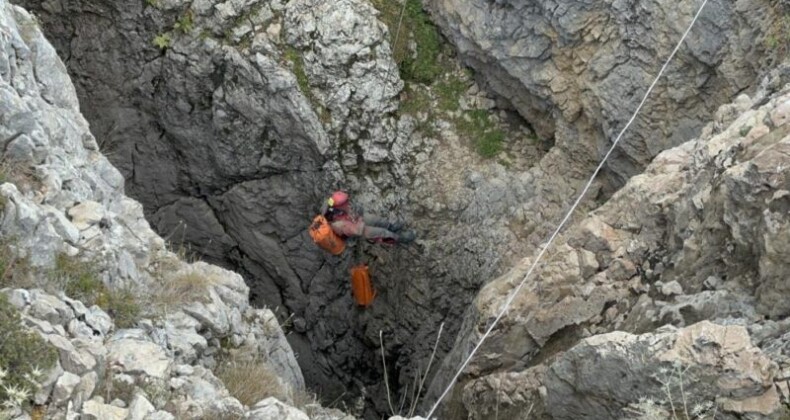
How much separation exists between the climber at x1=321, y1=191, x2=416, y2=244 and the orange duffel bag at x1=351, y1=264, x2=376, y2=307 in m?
0.82

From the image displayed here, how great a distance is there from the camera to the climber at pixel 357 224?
11.2m

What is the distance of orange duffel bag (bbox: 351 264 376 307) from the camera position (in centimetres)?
1274

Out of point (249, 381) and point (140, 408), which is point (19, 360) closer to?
point (140, 408)

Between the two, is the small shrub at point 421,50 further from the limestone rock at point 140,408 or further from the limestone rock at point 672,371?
the limestone rock at point 140,408

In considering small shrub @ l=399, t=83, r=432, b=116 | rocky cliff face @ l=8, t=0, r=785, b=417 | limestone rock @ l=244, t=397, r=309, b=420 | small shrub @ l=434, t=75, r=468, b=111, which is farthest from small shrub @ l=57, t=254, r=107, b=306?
small shrub @ l=434, t=75, r=468, b=111

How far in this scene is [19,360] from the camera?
527 cm

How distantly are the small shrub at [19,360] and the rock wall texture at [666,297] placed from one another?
3.98 metres

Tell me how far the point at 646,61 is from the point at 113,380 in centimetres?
774

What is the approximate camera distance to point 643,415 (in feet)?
19.7

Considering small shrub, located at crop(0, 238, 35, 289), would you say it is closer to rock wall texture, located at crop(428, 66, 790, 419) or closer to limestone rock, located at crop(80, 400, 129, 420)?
limestone rock, located at crop(80, 400, 129, 420)

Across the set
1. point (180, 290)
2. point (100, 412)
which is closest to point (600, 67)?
point (180, 290)

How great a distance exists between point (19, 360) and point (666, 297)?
5153 mm

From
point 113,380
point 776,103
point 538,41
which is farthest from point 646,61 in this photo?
point 113,380

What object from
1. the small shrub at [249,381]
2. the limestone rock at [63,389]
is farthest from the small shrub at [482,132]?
the limestone rock at [63,389]
